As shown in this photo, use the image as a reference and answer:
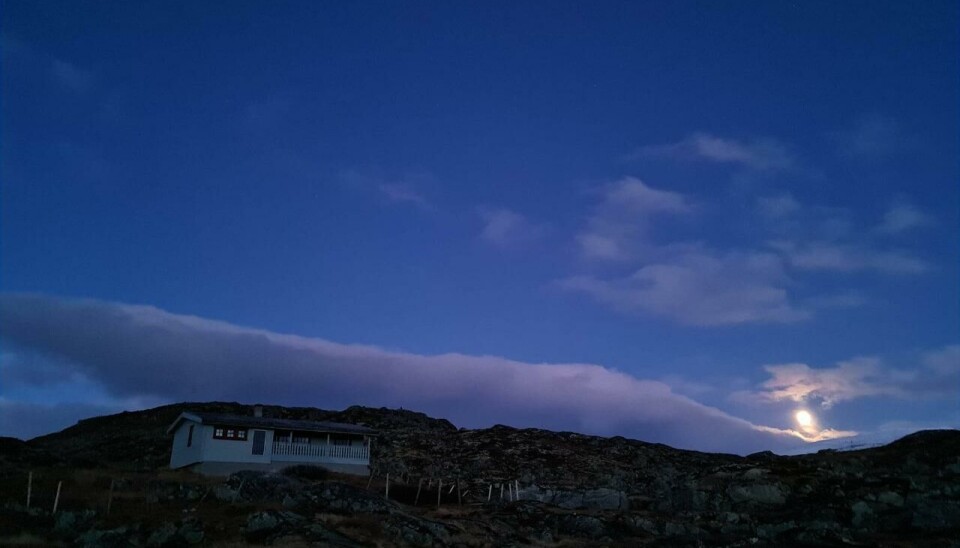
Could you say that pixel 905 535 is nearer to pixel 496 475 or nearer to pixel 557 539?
pixel 557 539

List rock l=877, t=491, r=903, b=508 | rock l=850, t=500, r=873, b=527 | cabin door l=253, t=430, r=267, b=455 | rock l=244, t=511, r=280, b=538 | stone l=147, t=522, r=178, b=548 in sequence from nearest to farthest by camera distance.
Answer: stone l=147, t=522, r=178, b=548 < rock l=244, t=511, r=280, b=538 < rock l=850, t=500, r=873, b=527 < rock l=877, t=491, r=903, b=508 < cabin door l=253, t=430, r=267, b=455

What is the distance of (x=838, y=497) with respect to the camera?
53.9m

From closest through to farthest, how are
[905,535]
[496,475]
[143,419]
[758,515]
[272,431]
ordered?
[905,535], [758,515], [272,431], [496,475], [143,419]

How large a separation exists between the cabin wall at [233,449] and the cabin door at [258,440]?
0.19m

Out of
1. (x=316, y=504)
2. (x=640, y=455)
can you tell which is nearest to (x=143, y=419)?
(x=640, y=455)

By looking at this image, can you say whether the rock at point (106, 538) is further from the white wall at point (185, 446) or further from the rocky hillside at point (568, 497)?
the white wall at point (185, 446)

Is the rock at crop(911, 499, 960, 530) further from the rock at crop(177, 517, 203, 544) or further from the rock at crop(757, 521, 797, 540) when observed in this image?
the rock at crop(177, 517, 203, 544)

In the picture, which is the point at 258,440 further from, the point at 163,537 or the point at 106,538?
the point at 106,538

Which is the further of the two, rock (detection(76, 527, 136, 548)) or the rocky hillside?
the rocky hillside

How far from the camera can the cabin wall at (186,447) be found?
5441 cm

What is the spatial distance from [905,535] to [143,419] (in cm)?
10449

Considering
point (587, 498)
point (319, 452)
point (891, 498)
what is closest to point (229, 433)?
point (319, 452)

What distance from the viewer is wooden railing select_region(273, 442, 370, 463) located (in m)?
56.4

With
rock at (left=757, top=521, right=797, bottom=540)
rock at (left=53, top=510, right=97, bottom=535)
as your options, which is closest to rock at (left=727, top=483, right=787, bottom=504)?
rock at (left=757, top=521, right=797, bottom=540)
